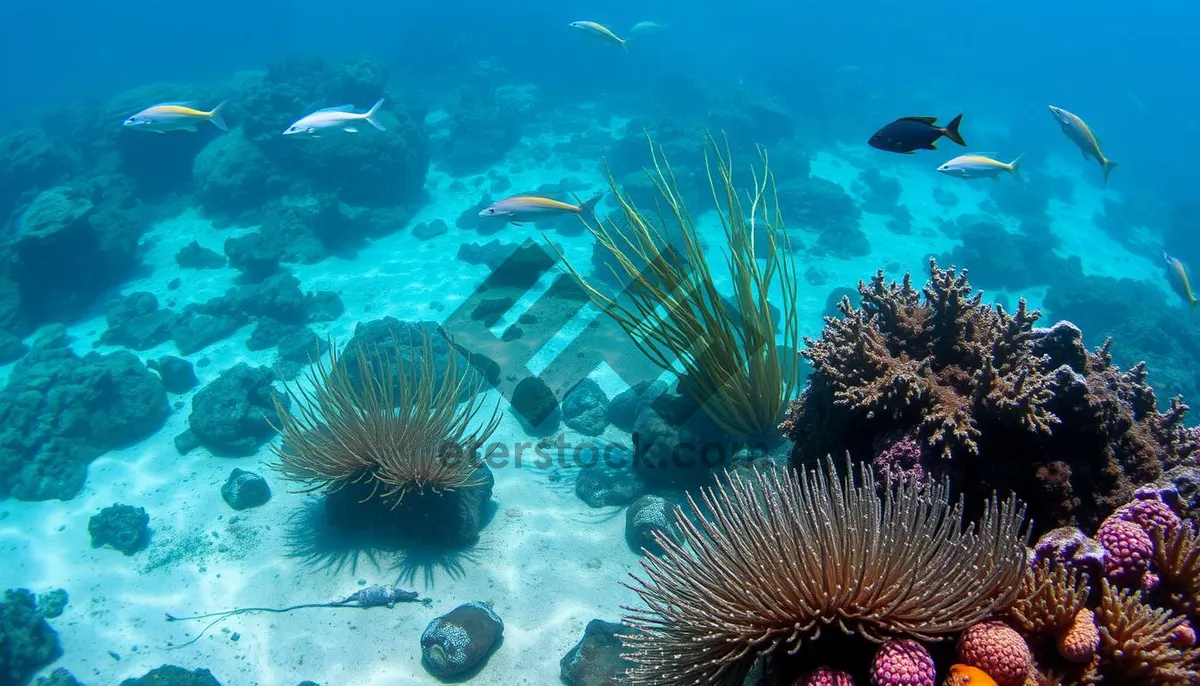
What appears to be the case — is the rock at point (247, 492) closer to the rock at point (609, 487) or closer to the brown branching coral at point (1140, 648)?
the rock at point (609, 487)

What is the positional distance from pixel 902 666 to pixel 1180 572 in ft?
3.70

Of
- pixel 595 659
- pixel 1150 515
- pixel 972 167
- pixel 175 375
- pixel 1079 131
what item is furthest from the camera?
pixel 175 375

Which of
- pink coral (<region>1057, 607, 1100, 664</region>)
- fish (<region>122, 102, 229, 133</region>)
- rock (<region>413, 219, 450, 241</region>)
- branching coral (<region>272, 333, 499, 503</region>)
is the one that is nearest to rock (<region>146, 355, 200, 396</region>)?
fish (<region>122, 102, 229, 133</region>)

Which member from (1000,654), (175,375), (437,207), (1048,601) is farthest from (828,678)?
(437,207)

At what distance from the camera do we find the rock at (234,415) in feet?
25.2

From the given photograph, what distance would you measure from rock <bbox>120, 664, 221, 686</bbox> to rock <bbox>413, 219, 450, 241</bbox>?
11039 mm

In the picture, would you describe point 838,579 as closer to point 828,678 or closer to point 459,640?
point 828,678

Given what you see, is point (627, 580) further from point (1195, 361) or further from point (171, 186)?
point (171, 186)

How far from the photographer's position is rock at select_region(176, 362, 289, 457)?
7676mm

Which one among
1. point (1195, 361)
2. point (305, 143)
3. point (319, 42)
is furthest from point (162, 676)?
point (319, 42)

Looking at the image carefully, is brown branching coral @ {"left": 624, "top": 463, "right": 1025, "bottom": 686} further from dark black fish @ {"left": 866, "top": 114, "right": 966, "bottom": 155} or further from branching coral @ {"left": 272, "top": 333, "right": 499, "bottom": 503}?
branching coral @ {"left": 272, "top": 333, "right": 499, "bottom": 503}

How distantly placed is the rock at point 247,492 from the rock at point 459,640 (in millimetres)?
3322

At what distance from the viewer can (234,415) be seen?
7750 mm

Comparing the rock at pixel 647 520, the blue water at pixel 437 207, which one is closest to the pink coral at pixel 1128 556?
the rock at pixel 647 520
